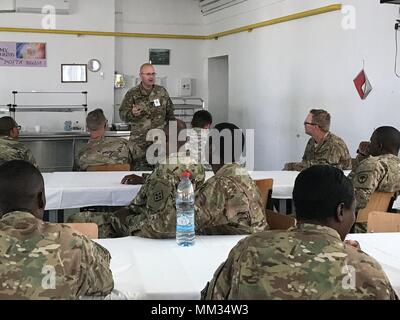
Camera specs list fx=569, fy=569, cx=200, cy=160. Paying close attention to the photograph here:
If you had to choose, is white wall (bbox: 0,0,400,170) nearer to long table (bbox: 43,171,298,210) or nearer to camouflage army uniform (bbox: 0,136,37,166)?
long table (bbox: 43,171,298,210)

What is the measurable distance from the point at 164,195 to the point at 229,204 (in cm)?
42

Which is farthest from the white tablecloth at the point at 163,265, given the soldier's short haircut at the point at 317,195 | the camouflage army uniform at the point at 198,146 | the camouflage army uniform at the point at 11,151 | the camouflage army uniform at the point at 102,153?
the camouflage army uniform at the point at 102,153

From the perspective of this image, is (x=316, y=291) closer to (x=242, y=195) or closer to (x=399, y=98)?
(x=242, y=195)

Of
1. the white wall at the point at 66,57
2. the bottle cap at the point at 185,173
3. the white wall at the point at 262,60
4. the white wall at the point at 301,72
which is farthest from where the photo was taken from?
the white wall at the point at 66,57

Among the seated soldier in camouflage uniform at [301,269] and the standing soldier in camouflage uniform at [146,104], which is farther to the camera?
the standing soldier in camouflage uniform at [146,104]

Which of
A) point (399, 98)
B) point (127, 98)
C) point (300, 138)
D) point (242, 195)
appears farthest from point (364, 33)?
point (242, 195)

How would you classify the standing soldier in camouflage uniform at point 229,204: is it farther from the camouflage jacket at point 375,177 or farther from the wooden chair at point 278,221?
the camouflage jacket at point 375,177

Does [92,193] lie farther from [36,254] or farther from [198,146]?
[36,254]

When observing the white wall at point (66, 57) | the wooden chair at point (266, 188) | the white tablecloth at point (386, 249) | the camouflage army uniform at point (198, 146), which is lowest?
the white tablecloth at point (386, 249)

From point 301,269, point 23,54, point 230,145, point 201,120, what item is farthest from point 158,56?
point 301,269

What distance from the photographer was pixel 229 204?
2.83 m

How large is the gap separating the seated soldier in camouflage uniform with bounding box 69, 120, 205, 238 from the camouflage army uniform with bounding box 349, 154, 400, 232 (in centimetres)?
125

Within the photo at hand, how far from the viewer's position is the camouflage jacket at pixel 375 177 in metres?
3.87

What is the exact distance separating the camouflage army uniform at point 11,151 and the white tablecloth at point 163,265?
1.96 meters
